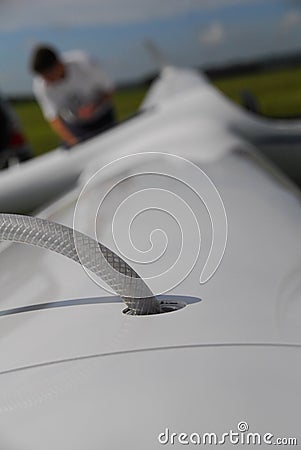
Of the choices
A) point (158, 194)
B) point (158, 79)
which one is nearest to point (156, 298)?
point (158, 194)

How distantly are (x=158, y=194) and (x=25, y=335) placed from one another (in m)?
0.43

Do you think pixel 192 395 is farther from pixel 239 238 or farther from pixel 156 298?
pixel 239 238

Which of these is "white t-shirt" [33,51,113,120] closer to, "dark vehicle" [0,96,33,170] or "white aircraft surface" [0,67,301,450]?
"dark vehicle" [0,96,33,170]

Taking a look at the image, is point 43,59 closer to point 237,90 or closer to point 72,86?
point 72,86

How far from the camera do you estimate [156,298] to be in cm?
82

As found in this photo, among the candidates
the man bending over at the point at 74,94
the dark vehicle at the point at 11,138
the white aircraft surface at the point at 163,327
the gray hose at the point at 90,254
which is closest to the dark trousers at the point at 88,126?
the man bending over at the point at 74,94

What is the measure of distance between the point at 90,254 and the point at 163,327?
0.34ft

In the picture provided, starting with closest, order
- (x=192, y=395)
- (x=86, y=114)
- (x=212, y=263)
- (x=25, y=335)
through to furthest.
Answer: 1. (x=192, y=395)
2. (x=25, y=335)
3. (x=212, y=263)
4. (x=86, y=114)

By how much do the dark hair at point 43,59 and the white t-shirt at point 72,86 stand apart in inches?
3.9

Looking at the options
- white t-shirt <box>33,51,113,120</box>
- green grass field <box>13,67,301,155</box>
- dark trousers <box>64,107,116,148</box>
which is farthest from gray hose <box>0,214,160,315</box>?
green grass field <box>13,67,301,155</box>

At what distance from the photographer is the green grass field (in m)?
7.53

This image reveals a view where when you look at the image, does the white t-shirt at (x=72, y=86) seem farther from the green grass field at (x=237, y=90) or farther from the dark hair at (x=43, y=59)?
the green grass field at (x=237, y=90)

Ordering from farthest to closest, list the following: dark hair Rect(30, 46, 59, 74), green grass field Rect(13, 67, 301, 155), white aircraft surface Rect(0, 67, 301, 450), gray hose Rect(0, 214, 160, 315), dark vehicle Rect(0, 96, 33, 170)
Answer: green grass field Rect(13, 67, 301, 155) → dark vehicle Rect(0, 96, 33, 170) → dark hair Rect(30, 46, 59, 74) → gray hose Rect(0, 214, 160, 315) → white aircraft surface Rect(0, 67, 301, 450)

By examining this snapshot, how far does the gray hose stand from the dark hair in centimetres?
211
